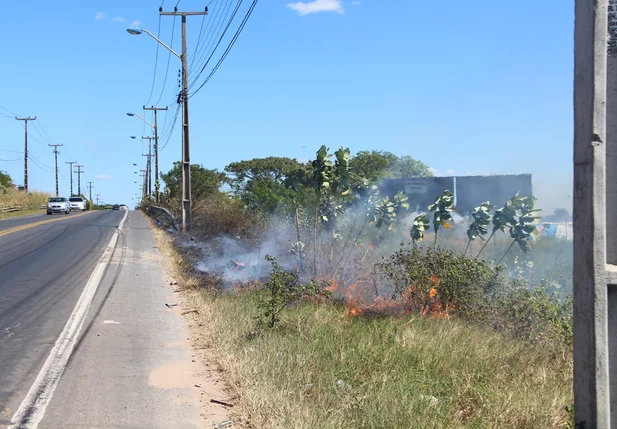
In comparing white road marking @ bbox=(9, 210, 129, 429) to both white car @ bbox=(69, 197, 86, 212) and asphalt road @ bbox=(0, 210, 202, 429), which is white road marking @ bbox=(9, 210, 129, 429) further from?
white car @ bbox=(69, 197, 86, 212)

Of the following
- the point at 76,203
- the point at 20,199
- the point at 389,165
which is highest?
the point at 389,165

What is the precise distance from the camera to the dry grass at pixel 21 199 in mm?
54912

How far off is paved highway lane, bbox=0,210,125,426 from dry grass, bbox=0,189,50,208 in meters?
36.0

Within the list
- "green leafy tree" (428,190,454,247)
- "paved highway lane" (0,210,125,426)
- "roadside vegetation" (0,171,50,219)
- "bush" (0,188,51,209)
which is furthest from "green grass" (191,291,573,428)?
"bush" (0,188,51,209)

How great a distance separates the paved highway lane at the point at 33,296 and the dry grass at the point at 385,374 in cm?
205

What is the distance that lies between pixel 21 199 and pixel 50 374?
58432 mm

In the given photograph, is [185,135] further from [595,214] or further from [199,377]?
[595,214]

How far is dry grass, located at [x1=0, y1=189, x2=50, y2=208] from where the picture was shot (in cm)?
5491

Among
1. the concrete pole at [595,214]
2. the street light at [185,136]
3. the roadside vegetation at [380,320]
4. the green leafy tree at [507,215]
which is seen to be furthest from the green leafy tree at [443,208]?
the street light at [185,136]

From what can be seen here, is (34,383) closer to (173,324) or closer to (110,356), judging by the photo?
(110,356)

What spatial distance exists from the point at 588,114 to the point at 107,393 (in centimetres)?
486

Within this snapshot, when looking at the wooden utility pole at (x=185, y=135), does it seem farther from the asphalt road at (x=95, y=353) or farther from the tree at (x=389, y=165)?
the asphalt road at (x=95, y=353)

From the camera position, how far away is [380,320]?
26.0 ft

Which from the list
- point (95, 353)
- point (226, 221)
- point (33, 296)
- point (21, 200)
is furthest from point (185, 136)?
point (21, 200)
